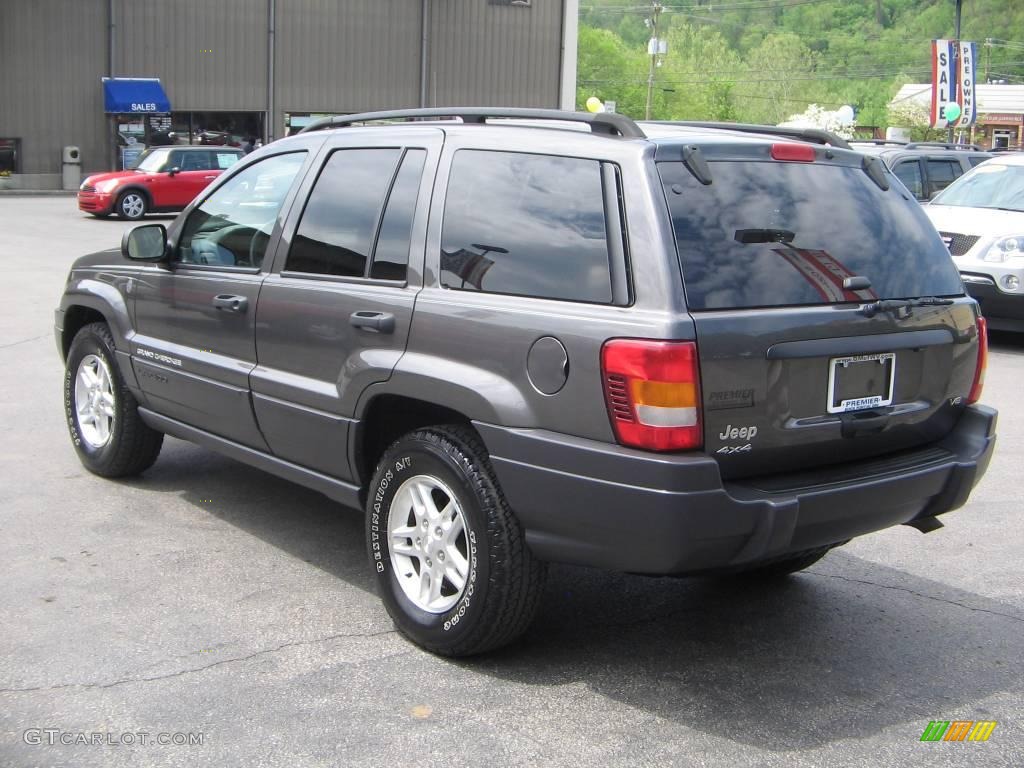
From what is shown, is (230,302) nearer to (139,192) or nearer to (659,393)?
(659,393)

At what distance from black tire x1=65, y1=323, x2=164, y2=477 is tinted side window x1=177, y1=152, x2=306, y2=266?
861 millimetres

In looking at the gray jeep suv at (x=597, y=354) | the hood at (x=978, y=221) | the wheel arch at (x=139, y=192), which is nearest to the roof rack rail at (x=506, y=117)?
the gray jeep suv at (x=597, y=354)

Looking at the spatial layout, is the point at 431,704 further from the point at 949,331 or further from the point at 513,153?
the point at 949,331

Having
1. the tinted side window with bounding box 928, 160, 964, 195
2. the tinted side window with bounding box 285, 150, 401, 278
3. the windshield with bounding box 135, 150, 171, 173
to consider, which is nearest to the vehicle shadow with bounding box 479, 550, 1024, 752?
the tinted side window with bounding box 285, 150, 401, 278

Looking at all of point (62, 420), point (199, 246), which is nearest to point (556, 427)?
point (199, 246)

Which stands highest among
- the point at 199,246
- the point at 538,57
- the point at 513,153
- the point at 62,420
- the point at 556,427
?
the point at 538,57

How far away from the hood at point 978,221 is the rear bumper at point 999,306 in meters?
0.54

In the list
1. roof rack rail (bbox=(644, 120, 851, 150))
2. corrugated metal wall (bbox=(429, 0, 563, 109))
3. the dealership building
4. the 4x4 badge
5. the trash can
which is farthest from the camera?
corrugated metal wall (bbox=(429, 0, 563, 109))

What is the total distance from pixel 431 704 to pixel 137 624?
1.25 meters

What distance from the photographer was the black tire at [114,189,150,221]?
87.1 feet

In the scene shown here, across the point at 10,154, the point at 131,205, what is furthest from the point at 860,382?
the point at 10,154

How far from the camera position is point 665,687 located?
409 centimetres

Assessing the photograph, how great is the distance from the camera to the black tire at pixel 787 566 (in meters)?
4.95

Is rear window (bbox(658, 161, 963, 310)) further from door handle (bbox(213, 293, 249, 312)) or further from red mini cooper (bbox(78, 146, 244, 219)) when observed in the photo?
red mini cooper (bbox(78, 146, 244, 219))
